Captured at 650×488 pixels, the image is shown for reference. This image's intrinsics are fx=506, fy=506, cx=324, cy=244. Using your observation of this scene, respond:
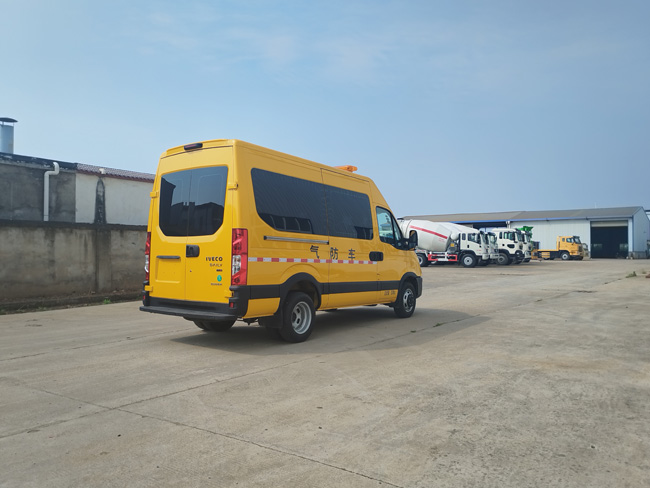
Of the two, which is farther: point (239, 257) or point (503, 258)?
point (503, 258)

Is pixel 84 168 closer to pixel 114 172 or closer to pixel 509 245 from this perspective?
pixel 114 172

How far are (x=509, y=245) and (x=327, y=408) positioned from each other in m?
36.0

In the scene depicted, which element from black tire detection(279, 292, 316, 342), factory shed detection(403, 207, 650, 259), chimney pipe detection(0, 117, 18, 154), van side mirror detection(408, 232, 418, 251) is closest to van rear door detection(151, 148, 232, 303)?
black tire detection(279, 292, 316, 342)

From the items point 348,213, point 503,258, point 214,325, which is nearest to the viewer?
point 214,325

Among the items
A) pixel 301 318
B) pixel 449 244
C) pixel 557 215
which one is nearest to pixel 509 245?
pixel 449 244

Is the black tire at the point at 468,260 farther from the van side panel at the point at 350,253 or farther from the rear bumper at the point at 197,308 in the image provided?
the rear bumper at the point at 197,308

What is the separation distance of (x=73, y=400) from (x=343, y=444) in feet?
8.97

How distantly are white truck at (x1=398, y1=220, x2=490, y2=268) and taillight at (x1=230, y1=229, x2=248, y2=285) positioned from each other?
28.5m

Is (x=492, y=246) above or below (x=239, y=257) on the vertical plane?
above

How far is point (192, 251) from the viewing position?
23.4 feet

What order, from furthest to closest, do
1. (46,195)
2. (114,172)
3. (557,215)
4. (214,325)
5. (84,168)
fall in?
(557,215)
(114,172)
(84,168)
(46,195)
(214,325)

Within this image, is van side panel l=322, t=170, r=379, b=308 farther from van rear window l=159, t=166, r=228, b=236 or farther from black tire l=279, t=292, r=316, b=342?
van rear window l=159, t=166, r=228, b=236

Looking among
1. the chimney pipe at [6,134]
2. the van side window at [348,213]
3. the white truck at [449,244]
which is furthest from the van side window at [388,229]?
the white truck at [449,244]

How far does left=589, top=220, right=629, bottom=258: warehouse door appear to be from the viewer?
60.4m
